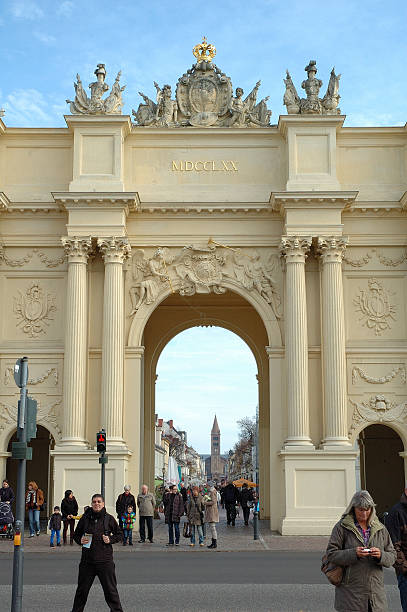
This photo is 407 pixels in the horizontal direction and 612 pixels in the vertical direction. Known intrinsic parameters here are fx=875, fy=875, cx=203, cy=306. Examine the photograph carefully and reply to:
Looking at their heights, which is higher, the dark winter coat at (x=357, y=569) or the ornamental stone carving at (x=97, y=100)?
the ornamental stone carving at (x=97, y=100)

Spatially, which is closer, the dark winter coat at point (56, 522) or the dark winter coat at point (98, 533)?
the dark winter coat at point (98, 533)

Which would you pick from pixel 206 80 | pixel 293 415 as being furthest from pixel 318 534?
pixel 206 80

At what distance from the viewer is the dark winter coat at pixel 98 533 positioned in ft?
35.5

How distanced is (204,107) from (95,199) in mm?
5389

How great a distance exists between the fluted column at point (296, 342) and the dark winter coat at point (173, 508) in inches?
190

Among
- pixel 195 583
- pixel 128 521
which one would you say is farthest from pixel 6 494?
pixel 195 583

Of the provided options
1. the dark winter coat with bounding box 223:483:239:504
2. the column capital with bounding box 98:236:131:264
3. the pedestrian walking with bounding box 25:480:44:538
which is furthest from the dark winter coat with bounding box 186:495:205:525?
the dark winter coat with bounding box 223:483:239:504

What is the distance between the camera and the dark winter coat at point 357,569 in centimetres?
762

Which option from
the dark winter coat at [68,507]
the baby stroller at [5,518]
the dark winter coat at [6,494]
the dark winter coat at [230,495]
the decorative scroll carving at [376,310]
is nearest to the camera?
the dark winter coat at [68,507]

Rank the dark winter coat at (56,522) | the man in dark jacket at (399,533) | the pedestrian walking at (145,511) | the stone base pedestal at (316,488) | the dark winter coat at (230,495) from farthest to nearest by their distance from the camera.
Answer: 1. the dark winter coat at (230,495)
2. the stone base pedestal at (316,488)
3. the pedestrian walking at (145,511)
4. the dark winter coat at (56,522)
5. the man in dark jacket at (399,533)

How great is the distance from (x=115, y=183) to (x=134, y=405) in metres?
7.49

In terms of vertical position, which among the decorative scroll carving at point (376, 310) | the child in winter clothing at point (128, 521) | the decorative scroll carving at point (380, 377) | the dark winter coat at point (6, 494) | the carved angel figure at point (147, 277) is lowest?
the child in winter clothing at point (128, 521)

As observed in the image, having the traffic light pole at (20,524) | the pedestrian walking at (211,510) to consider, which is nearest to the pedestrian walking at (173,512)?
the pedestrian walking at (211,510)

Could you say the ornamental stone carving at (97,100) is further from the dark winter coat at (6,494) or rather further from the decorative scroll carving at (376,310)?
the dark winter coat at (6,494)
